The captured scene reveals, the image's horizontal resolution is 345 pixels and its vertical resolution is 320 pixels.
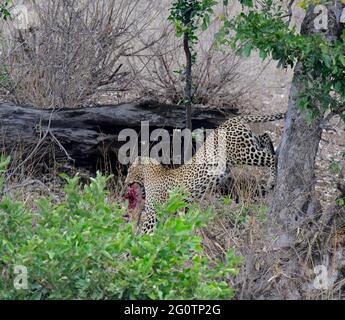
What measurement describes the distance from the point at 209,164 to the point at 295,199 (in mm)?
2093

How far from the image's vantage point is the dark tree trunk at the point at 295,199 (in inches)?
278

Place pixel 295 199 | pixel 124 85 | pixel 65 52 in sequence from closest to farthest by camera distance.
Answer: pixel 295 199 < pixel 65 52 < pixel 124 85

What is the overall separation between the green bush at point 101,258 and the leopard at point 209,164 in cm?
415

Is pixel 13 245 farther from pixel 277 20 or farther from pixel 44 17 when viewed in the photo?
pixel 44 17

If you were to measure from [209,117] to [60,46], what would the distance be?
1869mm

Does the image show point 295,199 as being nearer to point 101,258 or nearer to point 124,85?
point 101,258

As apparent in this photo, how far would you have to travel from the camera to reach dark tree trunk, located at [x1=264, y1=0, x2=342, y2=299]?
23.2 ft

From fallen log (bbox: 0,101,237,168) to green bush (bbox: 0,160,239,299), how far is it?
3800 millimetres

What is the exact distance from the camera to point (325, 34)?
7742mm

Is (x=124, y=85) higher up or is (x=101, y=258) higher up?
(x=124, y=85)

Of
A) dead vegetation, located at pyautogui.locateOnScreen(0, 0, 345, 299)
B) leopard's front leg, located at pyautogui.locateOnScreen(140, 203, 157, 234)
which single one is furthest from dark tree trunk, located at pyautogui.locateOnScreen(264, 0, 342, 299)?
leopard's front leg, located at pyautogui.locateOnScreen(140, 203, 157, 234)

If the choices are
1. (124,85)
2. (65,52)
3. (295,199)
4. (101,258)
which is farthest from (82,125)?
(101,258)

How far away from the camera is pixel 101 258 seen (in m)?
5.36
